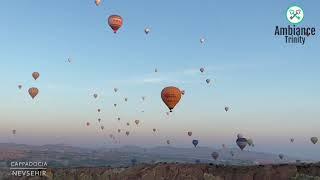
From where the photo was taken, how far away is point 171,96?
3410 inches

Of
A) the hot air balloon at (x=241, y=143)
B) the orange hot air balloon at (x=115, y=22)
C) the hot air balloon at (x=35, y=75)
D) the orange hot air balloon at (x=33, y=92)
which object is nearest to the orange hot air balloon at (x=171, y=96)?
the orange hot air balloon at (x=115, y=22)

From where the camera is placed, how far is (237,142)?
12075 centimetres

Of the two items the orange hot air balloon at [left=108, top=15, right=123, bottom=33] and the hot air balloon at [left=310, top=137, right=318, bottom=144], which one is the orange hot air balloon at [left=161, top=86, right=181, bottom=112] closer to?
the orange hot air balloon at [left=108, top=15, right=123, bottom=33]

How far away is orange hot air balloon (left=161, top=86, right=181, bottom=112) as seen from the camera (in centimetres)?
8625

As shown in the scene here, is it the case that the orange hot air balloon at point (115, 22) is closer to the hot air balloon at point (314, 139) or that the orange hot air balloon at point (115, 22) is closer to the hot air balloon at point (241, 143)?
the hot air balloon at point (241, 143)

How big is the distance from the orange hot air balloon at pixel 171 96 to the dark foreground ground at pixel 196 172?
16.6m

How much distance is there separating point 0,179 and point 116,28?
66936mm

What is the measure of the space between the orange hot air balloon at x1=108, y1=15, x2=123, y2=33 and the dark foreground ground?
3050 centimetres

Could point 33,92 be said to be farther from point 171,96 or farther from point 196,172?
point 196,172

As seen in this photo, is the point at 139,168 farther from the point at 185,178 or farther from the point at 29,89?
the point at 29,89

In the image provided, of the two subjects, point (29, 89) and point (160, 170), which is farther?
point (29, 89)

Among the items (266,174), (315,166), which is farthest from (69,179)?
(315,166)

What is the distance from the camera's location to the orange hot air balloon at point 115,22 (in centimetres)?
8994

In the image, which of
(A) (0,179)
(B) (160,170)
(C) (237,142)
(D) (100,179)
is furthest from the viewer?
(A) (0,179)
